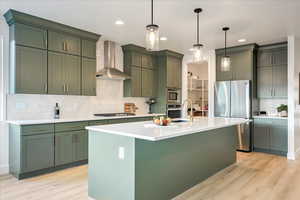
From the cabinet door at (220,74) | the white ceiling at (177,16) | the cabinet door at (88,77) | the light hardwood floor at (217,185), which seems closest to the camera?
the light hardwood floor at (217,185)

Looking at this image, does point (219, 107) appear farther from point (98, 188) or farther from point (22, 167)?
point (22, 167)

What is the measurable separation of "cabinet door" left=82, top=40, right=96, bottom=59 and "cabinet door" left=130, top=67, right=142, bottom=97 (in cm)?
120

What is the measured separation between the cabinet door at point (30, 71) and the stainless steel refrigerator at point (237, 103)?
4.16 metres

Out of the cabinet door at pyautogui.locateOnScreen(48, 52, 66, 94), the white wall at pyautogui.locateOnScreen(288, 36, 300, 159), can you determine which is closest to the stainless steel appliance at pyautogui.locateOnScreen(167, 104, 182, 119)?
the white wall at pyautogui.locateOnScreen(288, 36, 300, 159)

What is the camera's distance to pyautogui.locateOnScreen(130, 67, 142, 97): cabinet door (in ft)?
17.9

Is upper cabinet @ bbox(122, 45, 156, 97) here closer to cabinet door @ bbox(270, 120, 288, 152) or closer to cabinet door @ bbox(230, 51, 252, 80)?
cabinet door @ bbox(230, 51, 252, 80)

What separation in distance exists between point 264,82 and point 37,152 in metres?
5.28

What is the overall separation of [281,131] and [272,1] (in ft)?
10.1

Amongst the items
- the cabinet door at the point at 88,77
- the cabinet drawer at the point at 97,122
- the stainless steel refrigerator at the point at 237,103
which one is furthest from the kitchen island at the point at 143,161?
the stainless steel refrigerator at the point at 237,103

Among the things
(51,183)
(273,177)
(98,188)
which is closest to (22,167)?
(51,183)

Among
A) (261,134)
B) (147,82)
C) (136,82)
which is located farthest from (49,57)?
(261,134)

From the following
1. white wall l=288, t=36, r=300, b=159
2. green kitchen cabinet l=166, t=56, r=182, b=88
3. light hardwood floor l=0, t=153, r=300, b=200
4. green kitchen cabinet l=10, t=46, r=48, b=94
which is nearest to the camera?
light hardwood floor l=0, t=153, r=300, b=200

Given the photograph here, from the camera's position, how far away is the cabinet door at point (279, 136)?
4797mm

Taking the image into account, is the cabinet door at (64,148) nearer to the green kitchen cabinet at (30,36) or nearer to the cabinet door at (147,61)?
the green kitchen cabinet at (30,36)
